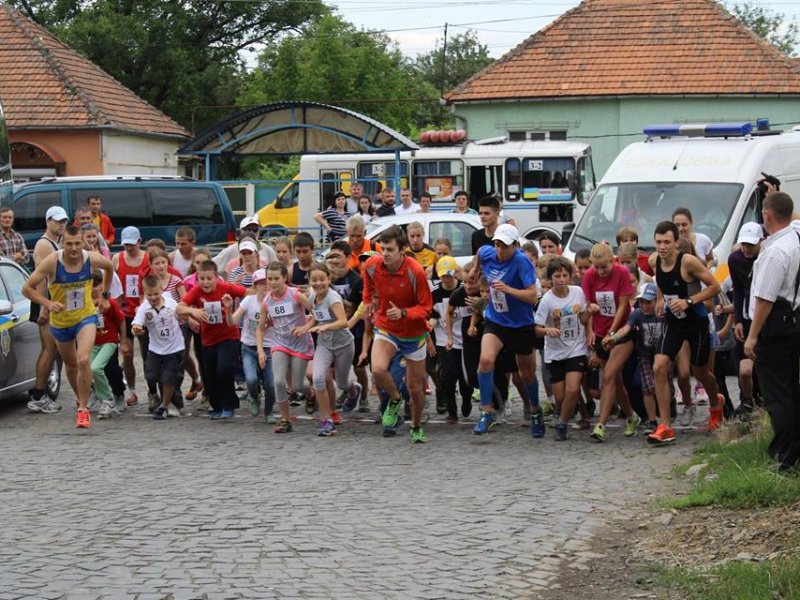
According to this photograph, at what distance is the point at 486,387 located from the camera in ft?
41.2

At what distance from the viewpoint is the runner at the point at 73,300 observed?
13.4 metres

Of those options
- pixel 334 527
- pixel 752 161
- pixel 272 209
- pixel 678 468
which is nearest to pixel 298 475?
pixel 334 527

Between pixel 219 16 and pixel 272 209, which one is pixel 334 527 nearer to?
pixel 272 209

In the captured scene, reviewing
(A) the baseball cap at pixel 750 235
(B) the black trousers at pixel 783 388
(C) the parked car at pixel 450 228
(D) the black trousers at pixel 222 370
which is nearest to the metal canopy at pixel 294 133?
(C) the parked car at pixel 450 228

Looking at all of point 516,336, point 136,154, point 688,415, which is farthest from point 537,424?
point 136,154

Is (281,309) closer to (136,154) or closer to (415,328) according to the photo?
(415,328)

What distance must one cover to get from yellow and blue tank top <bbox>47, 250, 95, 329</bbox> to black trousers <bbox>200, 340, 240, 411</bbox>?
1.25 meters

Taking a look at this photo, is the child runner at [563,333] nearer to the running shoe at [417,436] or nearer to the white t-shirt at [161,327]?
the running shoe at [417,436]

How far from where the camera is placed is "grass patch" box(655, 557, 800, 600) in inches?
266

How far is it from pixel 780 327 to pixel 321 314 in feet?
15.8

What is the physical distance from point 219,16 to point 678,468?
5278cm

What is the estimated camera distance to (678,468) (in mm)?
10727

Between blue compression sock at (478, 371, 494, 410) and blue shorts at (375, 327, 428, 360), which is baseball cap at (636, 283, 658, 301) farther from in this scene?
blue shorts at (375, 327, 428, 360)

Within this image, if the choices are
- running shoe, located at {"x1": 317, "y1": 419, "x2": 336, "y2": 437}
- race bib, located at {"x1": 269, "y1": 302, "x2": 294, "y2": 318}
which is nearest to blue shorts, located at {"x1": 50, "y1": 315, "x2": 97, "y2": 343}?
race bib, located at {"x1": 269, "y1": 302, "x2": 294, "y2": 318}
